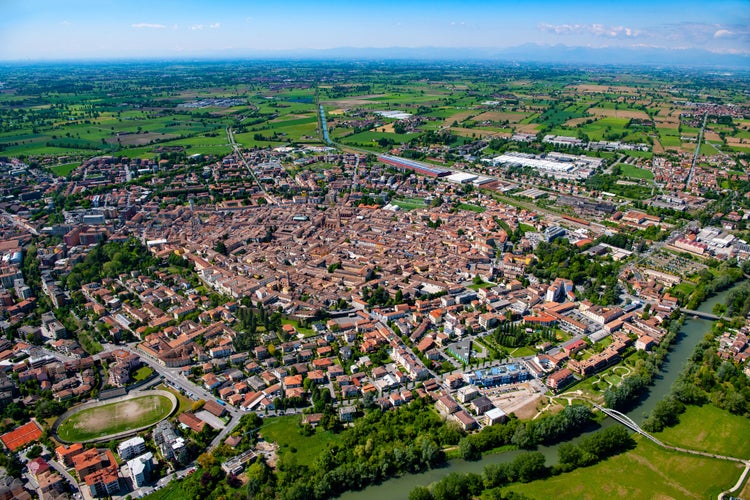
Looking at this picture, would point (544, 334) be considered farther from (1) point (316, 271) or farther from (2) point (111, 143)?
(2) point (111, 143)

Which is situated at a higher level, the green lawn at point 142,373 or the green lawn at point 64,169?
the green lawn at point 64,169

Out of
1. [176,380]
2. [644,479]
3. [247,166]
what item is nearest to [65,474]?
[176,380]

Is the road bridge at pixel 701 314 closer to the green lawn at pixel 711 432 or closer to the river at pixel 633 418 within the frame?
the river at pixel 633 418

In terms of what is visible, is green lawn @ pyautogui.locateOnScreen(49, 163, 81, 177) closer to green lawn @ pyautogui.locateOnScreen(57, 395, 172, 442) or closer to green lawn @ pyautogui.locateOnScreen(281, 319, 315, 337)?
green lawn @ pyautogui.locateOnScreen(281, 319, 315, 337)

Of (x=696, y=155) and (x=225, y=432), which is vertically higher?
(x=696, y=155)

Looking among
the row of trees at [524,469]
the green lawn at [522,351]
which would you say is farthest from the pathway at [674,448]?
the green lawn at [522,351]

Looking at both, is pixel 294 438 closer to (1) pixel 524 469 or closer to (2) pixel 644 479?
(1) pixel 524 469

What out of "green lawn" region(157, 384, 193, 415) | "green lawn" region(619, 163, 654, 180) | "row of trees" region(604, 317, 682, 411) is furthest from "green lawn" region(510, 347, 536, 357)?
"green lawn" region(619, 163, 654, 180)
